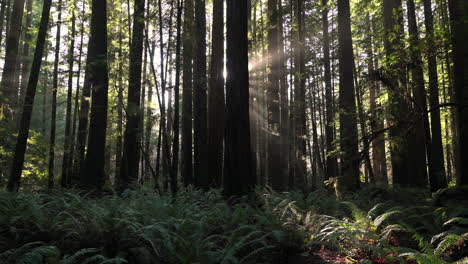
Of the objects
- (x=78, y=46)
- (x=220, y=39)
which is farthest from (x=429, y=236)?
(x=78, y=46)

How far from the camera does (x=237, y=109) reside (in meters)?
6.84

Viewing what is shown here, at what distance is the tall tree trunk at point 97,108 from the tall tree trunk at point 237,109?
4175mm

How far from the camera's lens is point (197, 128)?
12.1 metres

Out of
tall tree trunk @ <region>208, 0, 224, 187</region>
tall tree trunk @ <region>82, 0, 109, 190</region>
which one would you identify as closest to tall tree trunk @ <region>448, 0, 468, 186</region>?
tall tree trunk @ <region>208, 0, 224, 187</region>

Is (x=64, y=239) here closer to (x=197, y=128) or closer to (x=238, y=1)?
(x=238, y=1)

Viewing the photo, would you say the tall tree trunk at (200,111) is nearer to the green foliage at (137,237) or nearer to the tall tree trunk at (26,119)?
the tall tree trunk at (26,119)

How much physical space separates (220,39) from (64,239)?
34.5ft

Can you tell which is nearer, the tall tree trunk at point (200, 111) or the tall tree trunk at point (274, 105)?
the tall tree trunk at point (200, 111)

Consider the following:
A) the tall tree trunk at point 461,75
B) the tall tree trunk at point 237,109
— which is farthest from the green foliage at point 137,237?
the tall tree trunk at point 461,75

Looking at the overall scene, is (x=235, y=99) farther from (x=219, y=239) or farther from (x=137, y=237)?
(x=137, y=237)

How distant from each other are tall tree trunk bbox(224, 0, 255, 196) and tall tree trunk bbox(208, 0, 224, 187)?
4914 mm

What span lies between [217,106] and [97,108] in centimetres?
500

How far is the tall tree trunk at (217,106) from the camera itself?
39.4 ft

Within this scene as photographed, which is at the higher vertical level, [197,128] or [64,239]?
[197,128]
